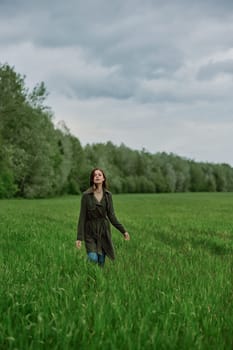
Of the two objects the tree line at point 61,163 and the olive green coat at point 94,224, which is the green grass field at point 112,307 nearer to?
the olive green coat at point 94,224

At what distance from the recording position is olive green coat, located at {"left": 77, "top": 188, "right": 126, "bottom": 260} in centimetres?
712

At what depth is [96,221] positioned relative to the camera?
720 cm

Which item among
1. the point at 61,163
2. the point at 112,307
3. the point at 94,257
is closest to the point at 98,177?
the point at 94,257

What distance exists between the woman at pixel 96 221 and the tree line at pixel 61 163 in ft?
128

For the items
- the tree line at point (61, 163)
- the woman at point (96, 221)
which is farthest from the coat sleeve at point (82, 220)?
the tree line at point (61, 163)

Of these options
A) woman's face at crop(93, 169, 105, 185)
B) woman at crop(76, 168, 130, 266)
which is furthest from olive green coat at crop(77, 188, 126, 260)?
woman's face at crop(93, 169, 105, 185)

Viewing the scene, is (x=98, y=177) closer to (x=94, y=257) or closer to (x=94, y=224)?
(x=94, y=224)

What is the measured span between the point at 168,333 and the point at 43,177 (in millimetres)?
59391

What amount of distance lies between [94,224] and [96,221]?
67mm

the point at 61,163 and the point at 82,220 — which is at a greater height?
the point at 61,163

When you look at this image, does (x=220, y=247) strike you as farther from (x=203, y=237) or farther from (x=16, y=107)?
(x=16, y=107)

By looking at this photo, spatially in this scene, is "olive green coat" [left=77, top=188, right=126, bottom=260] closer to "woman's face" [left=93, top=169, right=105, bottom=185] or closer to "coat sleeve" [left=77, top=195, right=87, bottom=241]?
"coat sleeve" [left=77, top=195, right=87, bottom=241]

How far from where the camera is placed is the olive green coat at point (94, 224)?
23.4ft

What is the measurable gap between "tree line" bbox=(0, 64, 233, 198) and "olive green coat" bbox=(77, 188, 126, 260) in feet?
128
